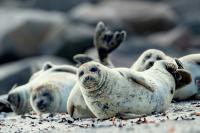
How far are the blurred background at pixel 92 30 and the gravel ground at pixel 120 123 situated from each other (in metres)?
18.1

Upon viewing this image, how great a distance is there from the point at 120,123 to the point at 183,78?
1678 millimetres

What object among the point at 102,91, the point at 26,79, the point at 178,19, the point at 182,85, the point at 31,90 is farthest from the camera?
the point at 178,19

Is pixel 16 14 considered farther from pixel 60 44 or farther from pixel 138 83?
pixel 138 83

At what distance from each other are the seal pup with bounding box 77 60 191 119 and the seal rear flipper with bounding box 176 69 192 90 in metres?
0.54

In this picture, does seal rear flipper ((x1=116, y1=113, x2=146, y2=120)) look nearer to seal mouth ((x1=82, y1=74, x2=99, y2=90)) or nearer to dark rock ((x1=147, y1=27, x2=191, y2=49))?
seal mouth ((x1=82, y1=74, x2=99, y2=90))

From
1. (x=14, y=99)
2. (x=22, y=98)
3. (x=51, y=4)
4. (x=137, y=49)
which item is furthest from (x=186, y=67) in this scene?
(x=51, y=4)

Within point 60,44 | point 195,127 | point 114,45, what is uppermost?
point 60,44

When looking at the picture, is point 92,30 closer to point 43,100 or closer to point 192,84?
point 43,100

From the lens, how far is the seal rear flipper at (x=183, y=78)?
9836 millimetres

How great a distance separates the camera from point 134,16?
4041cm

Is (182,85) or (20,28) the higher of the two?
(20,28)

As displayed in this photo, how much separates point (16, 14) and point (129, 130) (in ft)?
97.5

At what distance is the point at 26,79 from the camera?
2394 centimetres

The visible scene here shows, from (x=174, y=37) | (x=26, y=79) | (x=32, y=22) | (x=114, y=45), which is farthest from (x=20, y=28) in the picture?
(x=114, y=45)
